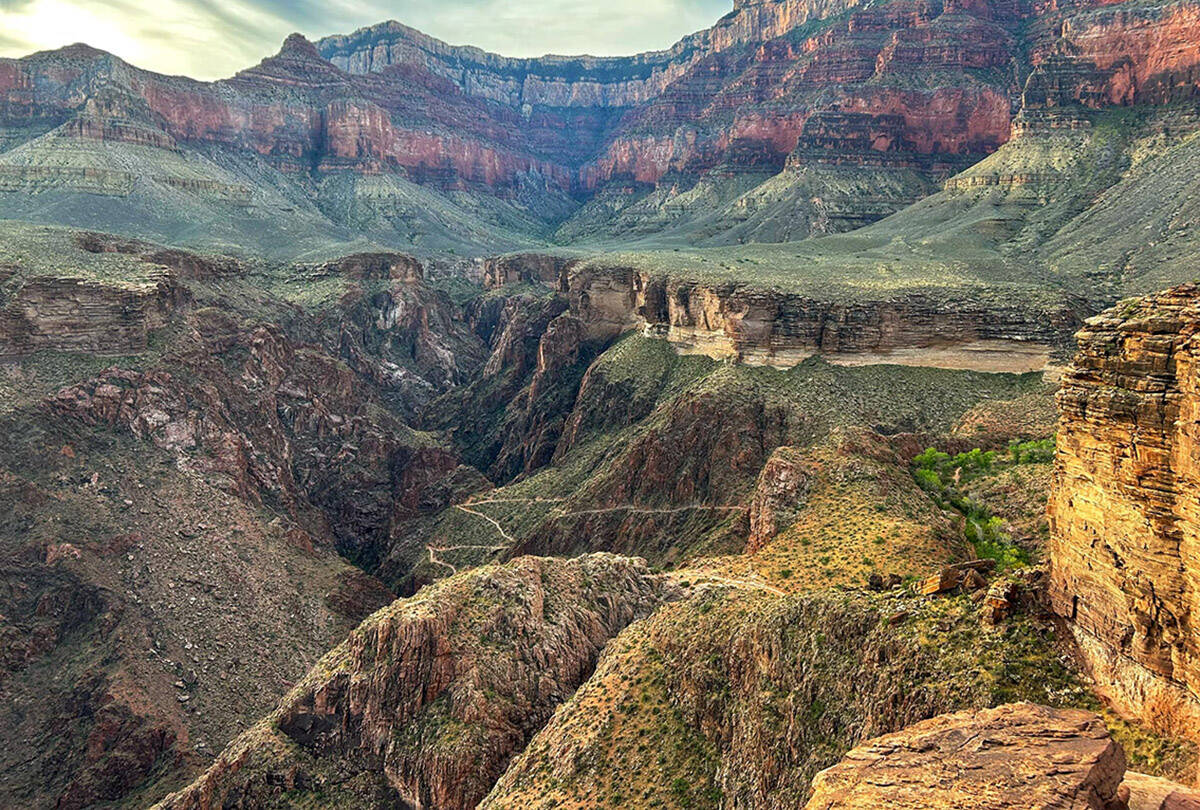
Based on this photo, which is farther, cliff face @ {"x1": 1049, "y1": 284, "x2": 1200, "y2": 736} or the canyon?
the canyon

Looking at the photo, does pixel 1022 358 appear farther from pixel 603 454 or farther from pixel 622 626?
pixel 622 626

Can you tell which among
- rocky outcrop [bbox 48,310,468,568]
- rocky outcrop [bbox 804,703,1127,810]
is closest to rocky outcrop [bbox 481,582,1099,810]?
rocky outcrop [bbox 804,703,1127,810]

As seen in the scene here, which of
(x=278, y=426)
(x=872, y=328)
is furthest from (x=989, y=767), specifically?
(x=278, y=426)

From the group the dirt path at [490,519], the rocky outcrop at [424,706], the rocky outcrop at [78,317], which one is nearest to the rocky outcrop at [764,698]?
the rocky outcrop at [424,706]

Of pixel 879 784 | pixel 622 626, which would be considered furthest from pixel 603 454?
pixel 879 784

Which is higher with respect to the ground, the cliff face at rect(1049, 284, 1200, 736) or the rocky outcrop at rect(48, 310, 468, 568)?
the cliff face at rect(1049, 284, 1200, 736)

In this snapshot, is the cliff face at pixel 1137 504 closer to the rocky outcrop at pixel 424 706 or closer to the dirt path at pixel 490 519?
the rocky outcrop at pixel 424 706

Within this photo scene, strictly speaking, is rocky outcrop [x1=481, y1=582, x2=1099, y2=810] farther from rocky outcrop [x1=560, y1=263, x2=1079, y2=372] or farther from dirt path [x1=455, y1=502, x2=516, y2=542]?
rocky outcrop [x1=560, y1=263, x2=1079, y2=372]

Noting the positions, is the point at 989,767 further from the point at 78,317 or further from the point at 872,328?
the point at 78,317
